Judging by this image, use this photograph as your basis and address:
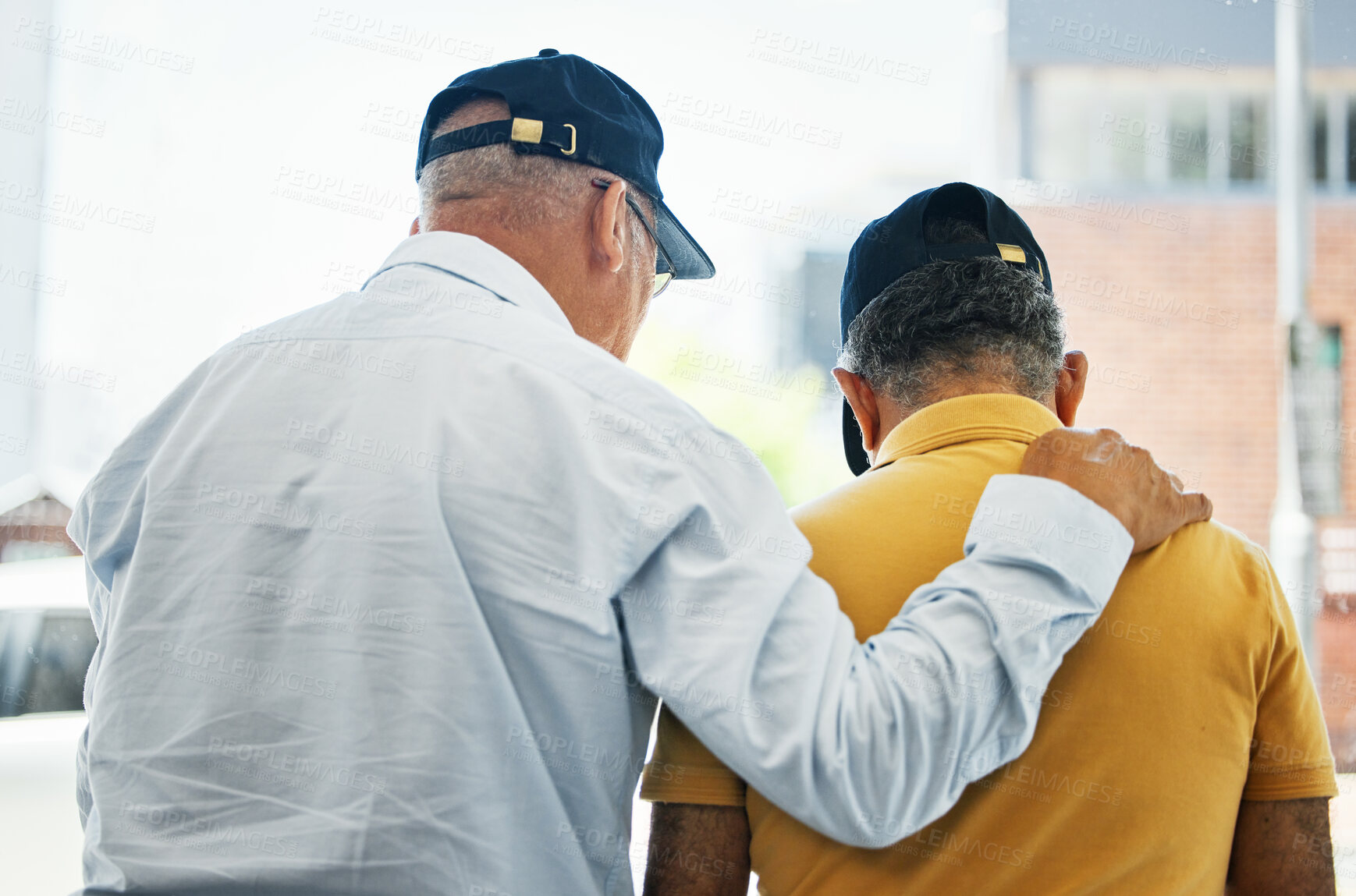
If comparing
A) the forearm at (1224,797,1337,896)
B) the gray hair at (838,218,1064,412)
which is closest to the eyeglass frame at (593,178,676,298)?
the gray hair at (838,218,1064,412)

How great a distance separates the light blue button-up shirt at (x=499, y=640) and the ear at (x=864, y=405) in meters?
0.28

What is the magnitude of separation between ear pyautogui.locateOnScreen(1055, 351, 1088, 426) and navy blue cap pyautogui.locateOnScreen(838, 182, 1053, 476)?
80 millimetres

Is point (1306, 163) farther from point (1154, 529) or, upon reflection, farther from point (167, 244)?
point (167, 244)

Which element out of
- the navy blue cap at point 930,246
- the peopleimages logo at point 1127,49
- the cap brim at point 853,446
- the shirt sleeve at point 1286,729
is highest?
the peopleimages logo at point 1127,49

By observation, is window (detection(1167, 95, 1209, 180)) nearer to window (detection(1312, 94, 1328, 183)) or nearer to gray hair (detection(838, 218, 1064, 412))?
window (detection(1312, 94, 1328, 183))

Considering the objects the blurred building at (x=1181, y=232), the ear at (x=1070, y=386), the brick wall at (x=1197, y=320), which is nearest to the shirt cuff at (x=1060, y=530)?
the ear at (x=1070, y=386)

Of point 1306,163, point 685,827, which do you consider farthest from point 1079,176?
point 685,827

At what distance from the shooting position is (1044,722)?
806 millimetres

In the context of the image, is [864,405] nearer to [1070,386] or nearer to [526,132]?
[1070,386]

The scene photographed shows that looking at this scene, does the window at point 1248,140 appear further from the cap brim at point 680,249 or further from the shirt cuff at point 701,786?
the shirt cuff at point 701,786

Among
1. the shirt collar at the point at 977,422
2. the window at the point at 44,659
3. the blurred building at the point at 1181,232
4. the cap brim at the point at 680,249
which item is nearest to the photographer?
the shirt collar at the point at 977,422

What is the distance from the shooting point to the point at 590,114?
3.43ft

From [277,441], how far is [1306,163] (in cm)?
394

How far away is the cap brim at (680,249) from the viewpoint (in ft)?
3.84
